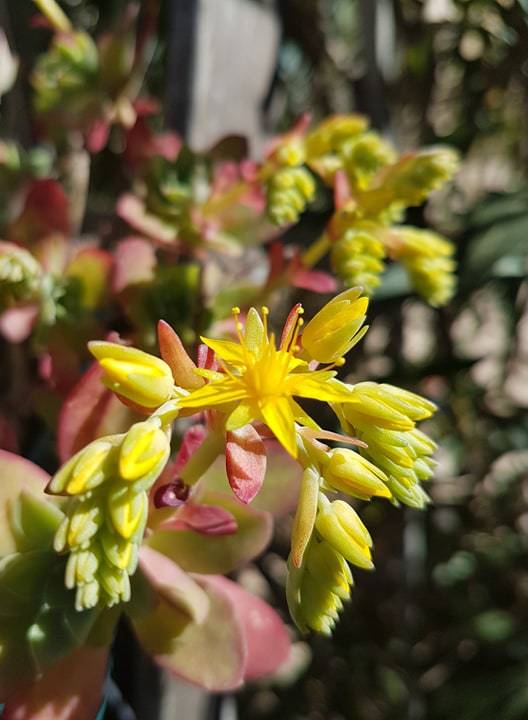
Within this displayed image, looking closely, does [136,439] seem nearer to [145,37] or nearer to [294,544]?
[294,544]

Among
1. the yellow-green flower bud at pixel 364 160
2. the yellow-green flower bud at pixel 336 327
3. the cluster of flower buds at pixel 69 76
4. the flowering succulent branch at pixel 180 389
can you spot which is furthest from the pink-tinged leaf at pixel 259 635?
the cluster of flower buds at pixel 69 76

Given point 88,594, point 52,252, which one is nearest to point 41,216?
point 52,252

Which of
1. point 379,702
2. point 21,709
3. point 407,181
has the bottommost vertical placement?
point 379,702

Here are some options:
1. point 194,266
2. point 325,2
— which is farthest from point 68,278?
point 325,2

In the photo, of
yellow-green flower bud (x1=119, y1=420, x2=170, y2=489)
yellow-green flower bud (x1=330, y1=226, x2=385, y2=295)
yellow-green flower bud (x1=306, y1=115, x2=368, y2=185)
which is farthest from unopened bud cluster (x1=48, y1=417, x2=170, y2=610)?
yellow-green flower bud (x1=306, y1=115, x2=368, y2=185)

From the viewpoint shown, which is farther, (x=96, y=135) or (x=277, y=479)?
(x=96, y=135)

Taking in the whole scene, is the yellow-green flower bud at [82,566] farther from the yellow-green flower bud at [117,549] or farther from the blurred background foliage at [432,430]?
the blurred background foliage at [432,430]

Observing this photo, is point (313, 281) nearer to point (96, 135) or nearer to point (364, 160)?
point (364, 160)
